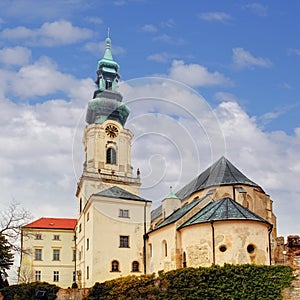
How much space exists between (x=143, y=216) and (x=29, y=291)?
44.7ft

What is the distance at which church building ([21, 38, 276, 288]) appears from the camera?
3294cm

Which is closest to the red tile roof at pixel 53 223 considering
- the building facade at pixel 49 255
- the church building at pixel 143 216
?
the building facade at pixel 49 255

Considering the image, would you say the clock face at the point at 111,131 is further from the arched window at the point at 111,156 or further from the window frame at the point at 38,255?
the window frame at the point at 38,255

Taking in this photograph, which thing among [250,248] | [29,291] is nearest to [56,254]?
[29,291]

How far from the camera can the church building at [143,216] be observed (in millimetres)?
32938

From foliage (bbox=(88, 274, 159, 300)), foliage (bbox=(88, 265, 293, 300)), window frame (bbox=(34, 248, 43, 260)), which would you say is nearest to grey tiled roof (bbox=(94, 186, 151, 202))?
foliage (bbox=(88, 274, 159, 300))

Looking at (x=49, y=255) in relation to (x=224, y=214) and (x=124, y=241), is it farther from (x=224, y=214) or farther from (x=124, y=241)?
(x=224, y=214)

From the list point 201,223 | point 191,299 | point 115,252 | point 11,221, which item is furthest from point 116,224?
point 191,299

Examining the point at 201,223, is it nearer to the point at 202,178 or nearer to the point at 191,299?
the point at 191,299

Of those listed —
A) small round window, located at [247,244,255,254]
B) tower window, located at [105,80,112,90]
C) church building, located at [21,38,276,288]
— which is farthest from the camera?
tower window, located at [105,80,112,90]

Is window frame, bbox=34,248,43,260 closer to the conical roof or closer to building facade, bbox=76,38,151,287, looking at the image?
building facade, bbox=76,38,151,287

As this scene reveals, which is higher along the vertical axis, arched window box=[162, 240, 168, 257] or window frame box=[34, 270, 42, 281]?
arched window box=[162, 240, 168, 257]

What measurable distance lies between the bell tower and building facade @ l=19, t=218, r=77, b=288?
612 centimetres

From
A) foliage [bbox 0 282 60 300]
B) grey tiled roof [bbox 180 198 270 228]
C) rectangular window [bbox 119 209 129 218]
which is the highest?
rectangular window [bbox 119 209 129 218]
